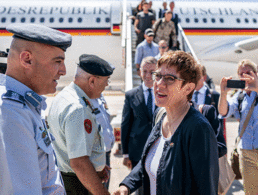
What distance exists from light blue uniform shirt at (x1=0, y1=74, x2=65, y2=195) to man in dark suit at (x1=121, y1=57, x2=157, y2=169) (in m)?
1.80

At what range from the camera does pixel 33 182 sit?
1.07 m

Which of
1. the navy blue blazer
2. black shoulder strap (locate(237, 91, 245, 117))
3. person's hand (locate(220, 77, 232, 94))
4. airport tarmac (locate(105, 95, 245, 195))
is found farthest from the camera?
airport tarmac (locate(105, 95, 245, 195))

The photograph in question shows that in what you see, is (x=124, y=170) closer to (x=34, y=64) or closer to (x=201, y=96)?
(x=201, y=96)

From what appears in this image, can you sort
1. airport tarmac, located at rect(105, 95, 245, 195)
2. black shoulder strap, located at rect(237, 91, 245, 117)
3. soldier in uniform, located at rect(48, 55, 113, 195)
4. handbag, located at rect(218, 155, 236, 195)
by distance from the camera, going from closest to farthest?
soldier in uniform, located at rect(48, 55, 113, 195) < handbag, located at rect(218, 155, 236, 195) < black shoulder strap, located at rect(237, 91, 245, 117) < airport tarmac, located at rect(105, 95, 245, 195)

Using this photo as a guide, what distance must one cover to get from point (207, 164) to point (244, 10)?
1297 cm

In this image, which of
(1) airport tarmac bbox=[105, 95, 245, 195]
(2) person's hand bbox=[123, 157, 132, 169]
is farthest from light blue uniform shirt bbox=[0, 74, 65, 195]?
(1) airport tarmac bbox=[105, 95, 245, 195]

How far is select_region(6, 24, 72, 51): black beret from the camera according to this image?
124 cm

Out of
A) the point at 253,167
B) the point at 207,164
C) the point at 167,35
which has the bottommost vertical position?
Answer: the point at 253,167

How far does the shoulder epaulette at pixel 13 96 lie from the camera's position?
112 centimetres

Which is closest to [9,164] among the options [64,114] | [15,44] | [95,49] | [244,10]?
[15,44]

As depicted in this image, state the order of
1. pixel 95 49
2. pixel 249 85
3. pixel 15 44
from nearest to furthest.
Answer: pixel 15 44, pixel 249 85, pixel 95 49

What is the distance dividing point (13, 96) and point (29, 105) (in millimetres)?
127

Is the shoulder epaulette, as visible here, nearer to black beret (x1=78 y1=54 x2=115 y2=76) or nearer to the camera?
black beret (x1=78 y1=54 x2=115 y2=76)

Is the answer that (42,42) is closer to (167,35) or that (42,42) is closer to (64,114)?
(64,114)
